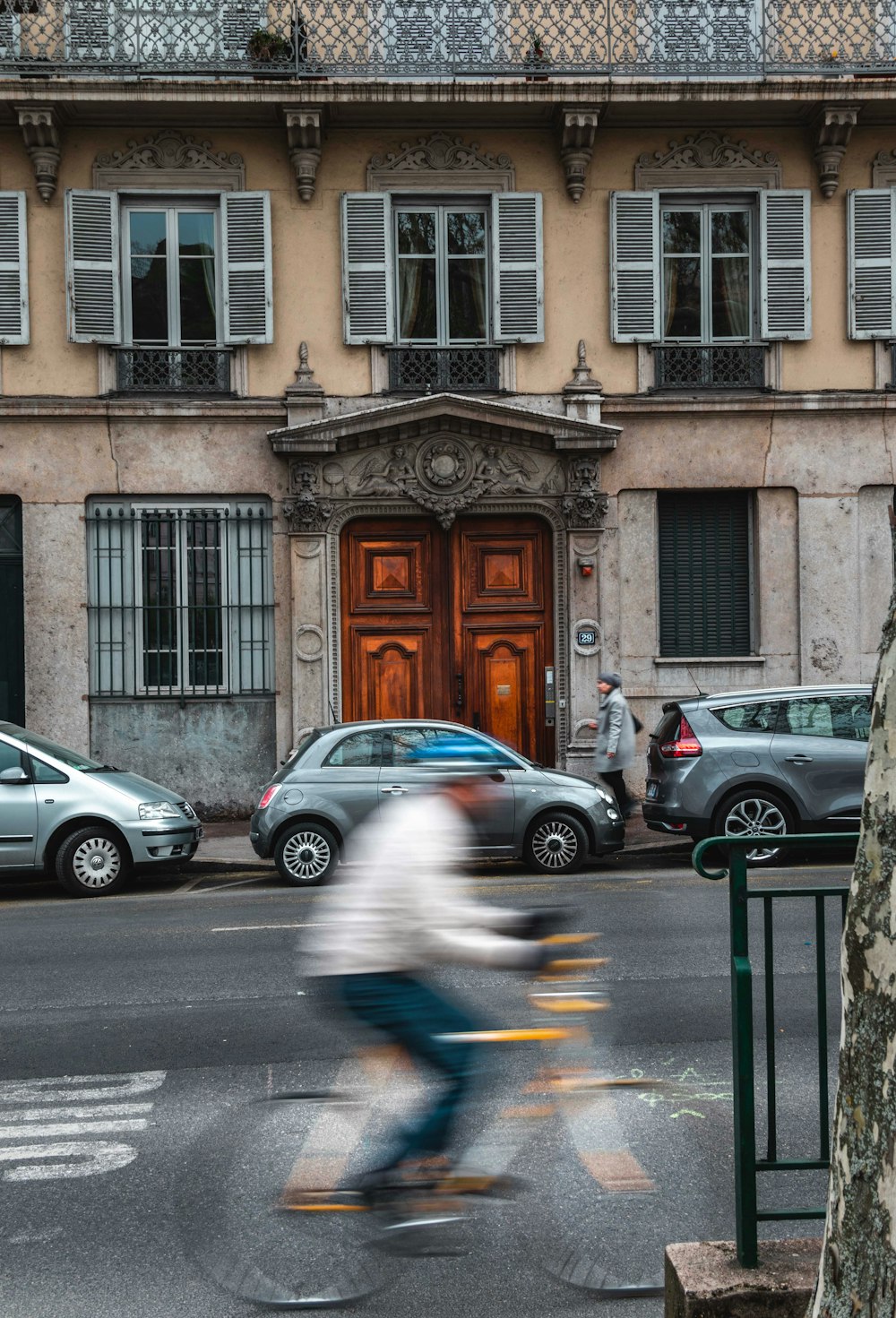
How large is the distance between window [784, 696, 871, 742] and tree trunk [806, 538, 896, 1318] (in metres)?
11.6

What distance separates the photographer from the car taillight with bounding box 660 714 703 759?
13688 millimetres

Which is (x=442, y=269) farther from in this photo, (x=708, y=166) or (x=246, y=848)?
(x=246, y=848)

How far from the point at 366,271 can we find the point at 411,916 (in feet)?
48.6

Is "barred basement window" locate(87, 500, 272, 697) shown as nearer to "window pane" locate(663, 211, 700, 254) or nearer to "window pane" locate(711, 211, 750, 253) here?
"window pane" locate(663, 211, 700, 254)

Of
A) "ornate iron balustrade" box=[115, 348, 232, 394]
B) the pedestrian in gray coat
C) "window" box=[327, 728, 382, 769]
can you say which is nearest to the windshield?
"window" box=[327, 728, 382, 769]

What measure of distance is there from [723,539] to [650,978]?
36.6ft

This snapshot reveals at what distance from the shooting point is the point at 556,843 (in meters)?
13.2

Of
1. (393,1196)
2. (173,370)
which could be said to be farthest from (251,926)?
(173,370)

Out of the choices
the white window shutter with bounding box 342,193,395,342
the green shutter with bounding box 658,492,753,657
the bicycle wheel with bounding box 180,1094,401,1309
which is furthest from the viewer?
the green shutter with bounding box 658,492,753,657

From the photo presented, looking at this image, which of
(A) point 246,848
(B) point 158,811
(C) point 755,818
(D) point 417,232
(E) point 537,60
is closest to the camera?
(B) point 158,811

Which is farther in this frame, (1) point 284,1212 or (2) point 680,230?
(2) point 680,230

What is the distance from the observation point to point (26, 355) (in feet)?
58.5

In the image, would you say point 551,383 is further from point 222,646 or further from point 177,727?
point 177,727

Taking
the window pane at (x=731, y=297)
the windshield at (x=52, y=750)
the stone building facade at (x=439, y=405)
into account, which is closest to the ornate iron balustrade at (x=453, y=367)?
the stone building facade at (x=439, y=405)
